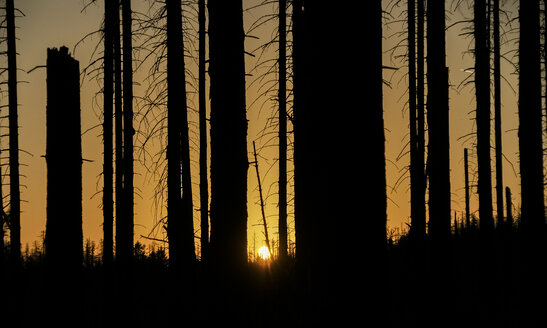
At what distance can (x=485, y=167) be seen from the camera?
12.8 meters

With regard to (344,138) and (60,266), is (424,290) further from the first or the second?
(344,138)

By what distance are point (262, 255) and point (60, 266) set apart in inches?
390

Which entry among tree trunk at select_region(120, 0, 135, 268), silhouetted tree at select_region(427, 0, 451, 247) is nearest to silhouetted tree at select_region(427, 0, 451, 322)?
silhouetted tree at select_region(427, 0, 451, 247)

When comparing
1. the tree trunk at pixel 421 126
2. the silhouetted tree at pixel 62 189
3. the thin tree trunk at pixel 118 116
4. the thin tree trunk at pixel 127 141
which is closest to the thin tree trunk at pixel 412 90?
the tree trunk at pixel 421 126

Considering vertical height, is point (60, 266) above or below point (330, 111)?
below

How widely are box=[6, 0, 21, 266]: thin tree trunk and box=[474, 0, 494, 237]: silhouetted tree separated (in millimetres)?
11687

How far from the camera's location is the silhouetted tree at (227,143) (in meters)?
7.41

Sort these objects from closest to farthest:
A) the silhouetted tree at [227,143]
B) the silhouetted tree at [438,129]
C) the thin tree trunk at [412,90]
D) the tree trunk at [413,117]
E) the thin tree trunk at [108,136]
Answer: the silhouetted tree at [227,143] → the silhouetted tree at [438,129] → the thin tree trunk at [108,136] → the tree trunk at [413,117] → the thin tree trunk at [412,90]

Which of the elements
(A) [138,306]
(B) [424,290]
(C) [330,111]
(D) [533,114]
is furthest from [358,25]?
(A) [138,306]

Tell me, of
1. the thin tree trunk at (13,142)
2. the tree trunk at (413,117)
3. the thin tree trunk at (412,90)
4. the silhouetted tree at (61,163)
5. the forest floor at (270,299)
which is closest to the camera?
the silhouetted tree at (61,163)

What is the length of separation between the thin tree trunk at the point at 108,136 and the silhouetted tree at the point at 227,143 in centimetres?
515

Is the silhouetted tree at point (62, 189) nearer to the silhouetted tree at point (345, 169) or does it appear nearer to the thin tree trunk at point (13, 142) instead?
the silhouetted tree at point (345, 169)

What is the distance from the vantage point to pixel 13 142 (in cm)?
1448

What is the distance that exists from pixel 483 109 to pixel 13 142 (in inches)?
470
